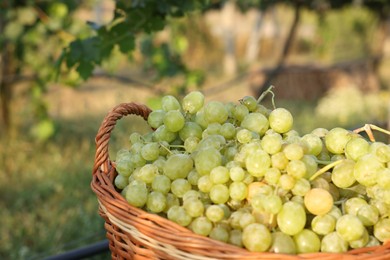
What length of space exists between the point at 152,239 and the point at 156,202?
9 centimetres

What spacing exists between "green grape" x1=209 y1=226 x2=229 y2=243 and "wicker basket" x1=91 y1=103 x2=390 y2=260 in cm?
3

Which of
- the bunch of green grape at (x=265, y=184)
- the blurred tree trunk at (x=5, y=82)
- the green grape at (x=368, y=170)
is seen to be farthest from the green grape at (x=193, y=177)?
the blurred tree trunk at (x=5, y=82)

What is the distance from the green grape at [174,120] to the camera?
127 centimetres

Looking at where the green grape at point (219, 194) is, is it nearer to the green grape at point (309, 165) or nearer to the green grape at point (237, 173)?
the green grape at point (237, 173)

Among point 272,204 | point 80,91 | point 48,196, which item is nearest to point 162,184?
point 272,204

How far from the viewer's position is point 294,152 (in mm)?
1100

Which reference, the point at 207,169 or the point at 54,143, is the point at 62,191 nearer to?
the point at 54,143

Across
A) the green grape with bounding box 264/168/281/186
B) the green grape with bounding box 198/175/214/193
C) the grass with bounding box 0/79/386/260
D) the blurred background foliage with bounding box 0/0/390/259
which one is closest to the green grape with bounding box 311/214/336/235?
the green grape with bounding box 264/168/281/186

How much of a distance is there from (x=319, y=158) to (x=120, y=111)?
48cm

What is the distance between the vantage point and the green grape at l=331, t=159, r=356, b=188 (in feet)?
3.69

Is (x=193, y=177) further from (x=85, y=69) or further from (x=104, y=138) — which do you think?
(x=85, y=69)

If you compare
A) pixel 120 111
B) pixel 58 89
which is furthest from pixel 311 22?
pixel 120 111

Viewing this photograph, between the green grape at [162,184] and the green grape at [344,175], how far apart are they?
336 mm

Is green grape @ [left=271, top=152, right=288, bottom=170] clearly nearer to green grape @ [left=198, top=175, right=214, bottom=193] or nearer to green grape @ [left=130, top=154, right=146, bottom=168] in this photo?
green grape @ [left=198, top=175, right=214, bottom=193]
